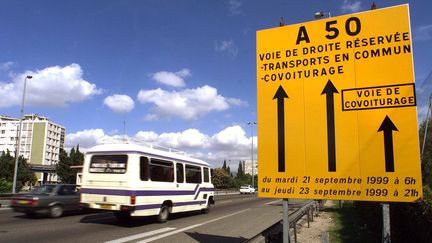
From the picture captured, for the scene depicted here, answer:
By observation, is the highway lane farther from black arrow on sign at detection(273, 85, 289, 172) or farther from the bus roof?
black arrow on sign at detection(273, 85, 289, 172)

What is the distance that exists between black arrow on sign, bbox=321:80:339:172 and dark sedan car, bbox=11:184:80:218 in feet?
46.0

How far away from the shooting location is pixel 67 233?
11.7 metres

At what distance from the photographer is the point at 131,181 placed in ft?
44.8

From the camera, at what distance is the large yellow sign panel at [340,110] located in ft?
14.5

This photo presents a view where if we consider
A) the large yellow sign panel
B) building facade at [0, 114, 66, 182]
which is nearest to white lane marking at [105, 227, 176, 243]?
the large yellow sign panel

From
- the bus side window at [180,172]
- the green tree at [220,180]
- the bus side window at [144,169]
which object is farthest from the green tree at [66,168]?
the bus side window at [144,169]

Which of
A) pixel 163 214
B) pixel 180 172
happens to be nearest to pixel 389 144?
pixel 163 214

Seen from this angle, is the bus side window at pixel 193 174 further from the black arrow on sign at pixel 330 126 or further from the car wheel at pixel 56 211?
the black arrow on sign at pixel 330 126

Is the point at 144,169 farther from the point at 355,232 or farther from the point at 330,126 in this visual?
the point at 330,126

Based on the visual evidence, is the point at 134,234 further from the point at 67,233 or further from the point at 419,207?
the point at 419,207

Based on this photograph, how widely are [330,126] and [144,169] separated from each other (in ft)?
34.5

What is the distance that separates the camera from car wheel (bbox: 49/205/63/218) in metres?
16.0

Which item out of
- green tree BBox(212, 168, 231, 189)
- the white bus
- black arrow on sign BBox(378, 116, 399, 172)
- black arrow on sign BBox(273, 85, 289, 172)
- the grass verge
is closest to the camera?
black arrow on sign BBox(378, 116, 399, 172)

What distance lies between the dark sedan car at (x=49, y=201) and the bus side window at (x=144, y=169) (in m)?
4.65
